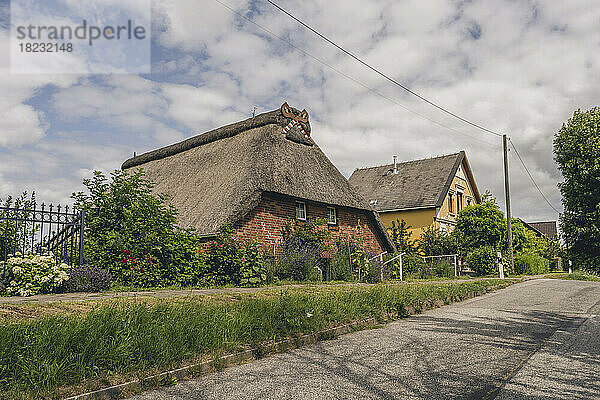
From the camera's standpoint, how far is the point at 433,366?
557 centimetres

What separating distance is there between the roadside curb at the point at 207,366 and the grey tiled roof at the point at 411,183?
24.2 metres

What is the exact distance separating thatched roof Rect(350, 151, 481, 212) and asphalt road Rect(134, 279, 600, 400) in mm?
23209

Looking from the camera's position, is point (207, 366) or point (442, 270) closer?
point (207, 366)

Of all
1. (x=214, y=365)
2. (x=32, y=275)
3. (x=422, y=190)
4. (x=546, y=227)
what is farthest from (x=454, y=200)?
(x=546, y=227)

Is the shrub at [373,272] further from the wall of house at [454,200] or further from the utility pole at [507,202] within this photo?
the wall of house at [454,200]

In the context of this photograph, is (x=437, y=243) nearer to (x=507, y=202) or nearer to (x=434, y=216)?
(x=434, y=216)

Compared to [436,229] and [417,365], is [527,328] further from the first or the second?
[436,229]

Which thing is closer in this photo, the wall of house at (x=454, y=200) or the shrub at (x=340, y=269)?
the shrub at (x=340, y=269)

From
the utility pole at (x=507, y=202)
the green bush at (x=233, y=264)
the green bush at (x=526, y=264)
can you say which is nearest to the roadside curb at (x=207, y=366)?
the green bush at (x=233, y=264)

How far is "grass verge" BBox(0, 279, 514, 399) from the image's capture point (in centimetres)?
420

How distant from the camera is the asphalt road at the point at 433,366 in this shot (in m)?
4.60

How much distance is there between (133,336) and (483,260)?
23.8m

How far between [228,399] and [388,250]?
62.8 ft

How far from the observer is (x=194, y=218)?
16.0 meters
